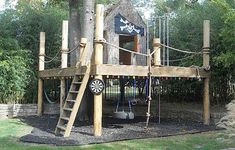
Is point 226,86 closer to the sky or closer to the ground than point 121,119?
closer to the sky

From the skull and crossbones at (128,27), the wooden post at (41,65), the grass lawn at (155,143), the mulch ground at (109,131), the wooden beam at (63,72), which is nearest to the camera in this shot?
the grass lawn at (155,143)

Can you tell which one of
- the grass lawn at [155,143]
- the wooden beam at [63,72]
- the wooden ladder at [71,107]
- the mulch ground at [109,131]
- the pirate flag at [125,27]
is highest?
the pirate flag at [125,27]

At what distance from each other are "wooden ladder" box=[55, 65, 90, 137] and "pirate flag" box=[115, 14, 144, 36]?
466 cm

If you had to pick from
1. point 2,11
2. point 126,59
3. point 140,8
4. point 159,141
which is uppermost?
point 140,8

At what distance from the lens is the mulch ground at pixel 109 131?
891cm

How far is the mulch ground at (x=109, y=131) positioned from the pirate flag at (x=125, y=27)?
3.67 m

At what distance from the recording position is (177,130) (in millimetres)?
10617

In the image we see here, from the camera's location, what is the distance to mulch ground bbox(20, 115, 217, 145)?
891 centimetres

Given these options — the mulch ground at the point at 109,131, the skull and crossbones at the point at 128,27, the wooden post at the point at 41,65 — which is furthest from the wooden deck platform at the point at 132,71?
the skull and crossbones at the point at 128,27

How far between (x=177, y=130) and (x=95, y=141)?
2769mm

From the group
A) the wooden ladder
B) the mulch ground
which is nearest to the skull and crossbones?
the mulch ground

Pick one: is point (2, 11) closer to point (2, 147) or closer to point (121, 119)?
point (121, 119)

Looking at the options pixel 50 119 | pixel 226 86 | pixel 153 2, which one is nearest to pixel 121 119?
pixel 50 119

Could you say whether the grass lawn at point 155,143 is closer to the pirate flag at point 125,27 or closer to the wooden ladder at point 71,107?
the wooden ladder at point 71,107
